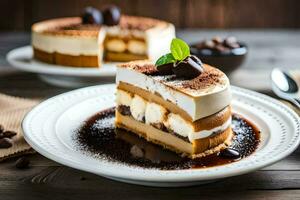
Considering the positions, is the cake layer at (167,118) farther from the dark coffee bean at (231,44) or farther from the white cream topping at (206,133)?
the dark coffee bean at (231,44)

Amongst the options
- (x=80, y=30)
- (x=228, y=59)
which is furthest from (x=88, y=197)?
(x=80, y=30)

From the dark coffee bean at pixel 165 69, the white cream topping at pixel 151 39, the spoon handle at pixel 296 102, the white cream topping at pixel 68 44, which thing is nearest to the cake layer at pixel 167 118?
the dark coffee bean at pixel 165 69

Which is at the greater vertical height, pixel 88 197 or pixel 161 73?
pixel 161 73

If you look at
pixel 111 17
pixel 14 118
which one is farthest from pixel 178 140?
pixel 111 17

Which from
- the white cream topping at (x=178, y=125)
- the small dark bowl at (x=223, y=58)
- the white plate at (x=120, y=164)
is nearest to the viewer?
the white plate at (x=120, y=164)

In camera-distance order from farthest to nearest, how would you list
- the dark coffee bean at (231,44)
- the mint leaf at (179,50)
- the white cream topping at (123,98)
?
the dark coffee bean at (231,44)
the white cream topping at (123,98)
the mint leaf at (179,50)

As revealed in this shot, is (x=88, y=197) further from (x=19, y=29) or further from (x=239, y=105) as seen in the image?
(x=19, y=29)

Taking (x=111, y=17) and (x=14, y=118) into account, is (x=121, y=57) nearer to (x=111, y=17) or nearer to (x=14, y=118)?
(x=111, y=17)
